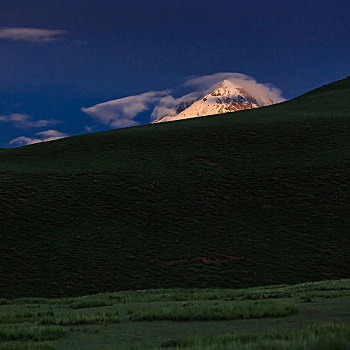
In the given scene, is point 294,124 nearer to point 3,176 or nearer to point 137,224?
point 137,224

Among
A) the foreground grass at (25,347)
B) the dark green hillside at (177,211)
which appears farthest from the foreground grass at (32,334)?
the dark green hillside at (177,211)

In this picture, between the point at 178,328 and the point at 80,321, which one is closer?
the point at 178,328

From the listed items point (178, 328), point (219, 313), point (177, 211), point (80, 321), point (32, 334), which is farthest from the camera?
point (177, 211)

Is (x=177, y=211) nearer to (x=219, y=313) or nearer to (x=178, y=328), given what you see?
(x=219, y=313)

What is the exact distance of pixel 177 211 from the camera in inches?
2099

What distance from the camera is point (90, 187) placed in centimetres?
5872

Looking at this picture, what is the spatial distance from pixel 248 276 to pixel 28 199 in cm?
2958

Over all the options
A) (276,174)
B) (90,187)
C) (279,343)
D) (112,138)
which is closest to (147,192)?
(90,187)

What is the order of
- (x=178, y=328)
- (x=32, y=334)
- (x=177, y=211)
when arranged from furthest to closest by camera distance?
1. (x=177, y=211)
2. (x=178, y=328)
3. (x=32, y=334)

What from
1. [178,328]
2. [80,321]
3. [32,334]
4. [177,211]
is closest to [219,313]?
[178,328]

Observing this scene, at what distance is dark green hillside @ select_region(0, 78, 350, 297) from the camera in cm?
4075

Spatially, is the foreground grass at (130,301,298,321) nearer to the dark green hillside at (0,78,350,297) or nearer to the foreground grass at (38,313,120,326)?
the foreground grass at (38,313,120,326)

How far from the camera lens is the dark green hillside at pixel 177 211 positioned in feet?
134

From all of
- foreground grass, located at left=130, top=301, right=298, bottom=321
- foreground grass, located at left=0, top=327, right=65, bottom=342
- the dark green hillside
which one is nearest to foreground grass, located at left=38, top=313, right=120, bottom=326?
foreground grass, located at left=130, top=301, right=298, bottom=321
